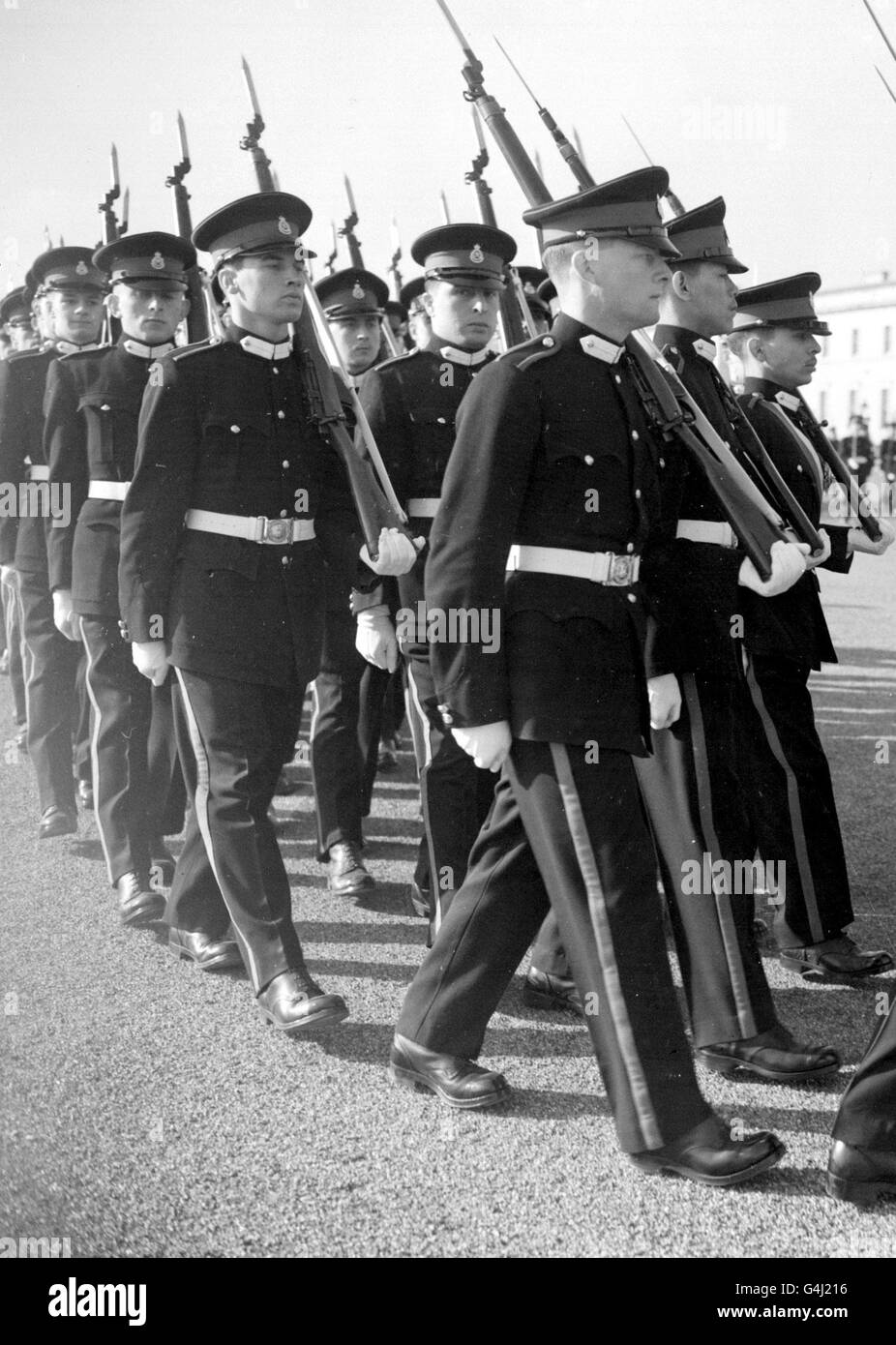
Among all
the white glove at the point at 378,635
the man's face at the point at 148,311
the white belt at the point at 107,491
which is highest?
the man's face at the point at 148,311

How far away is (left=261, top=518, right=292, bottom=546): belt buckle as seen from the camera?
429cm

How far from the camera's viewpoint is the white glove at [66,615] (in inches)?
229

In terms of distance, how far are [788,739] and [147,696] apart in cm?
222

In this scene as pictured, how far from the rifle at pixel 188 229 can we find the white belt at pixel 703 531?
104 inches

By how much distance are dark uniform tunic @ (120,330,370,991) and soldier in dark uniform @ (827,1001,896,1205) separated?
1.57 meters

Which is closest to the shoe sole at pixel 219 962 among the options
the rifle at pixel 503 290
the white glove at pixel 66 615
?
the white glove at pixel 66 615

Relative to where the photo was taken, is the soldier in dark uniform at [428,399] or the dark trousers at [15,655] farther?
the dark trousers at [15,655]

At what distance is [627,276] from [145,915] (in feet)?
8.89

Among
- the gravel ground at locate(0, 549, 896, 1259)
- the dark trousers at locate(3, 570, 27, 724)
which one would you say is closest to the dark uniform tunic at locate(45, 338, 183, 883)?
the gravel ground at locate(0, 549, 896, 1259)

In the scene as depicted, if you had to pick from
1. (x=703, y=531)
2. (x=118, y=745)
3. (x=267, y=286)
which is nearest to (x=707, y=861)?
(x=703, y=531)

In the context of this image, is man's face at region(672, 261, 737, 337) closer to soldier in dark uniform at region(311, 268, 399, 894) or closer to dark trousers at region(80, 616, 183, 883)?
soldier in dark uniform at region(311, 268, 399, 894)

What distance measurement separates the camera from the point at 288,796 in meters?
7.15

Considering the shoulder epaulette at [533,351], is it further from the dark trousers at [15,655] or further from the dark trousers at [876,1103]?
the dark trousers at [15,655]

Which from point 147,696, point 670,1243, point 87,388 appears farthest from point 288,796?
point 670,1243
